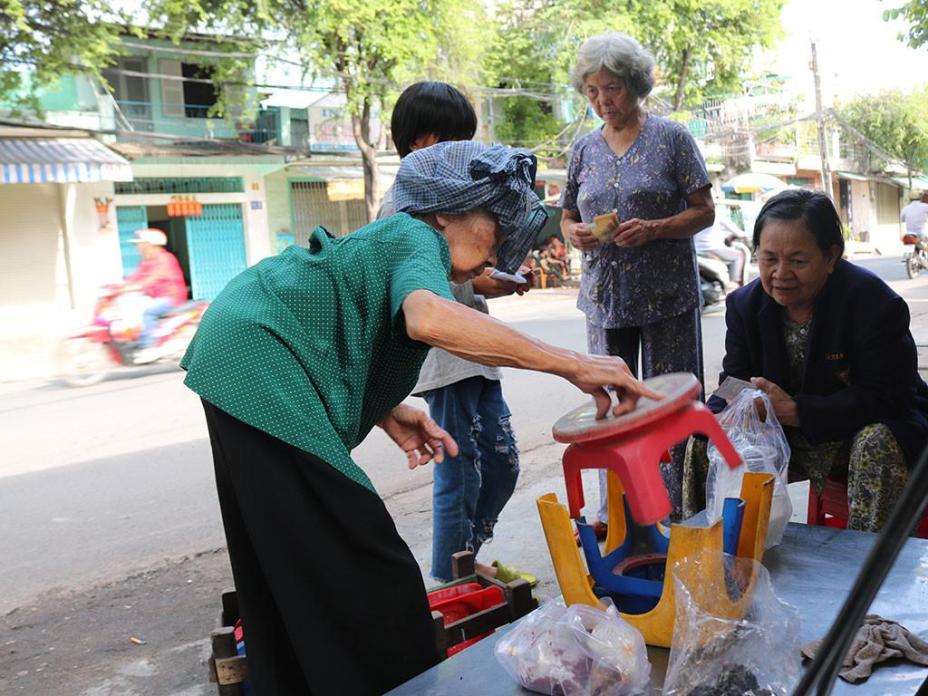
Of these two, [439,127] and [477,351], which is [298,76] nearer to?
[439,127]

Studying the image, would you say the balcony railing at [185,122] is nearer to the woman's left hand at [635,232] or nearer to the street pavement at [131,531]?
the street pavement at [131,531]

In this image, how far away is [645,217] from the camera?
316 cm

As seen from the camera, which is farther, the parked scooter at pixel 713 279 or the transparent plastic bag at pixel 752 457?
the parked scooter at pixel 713 279

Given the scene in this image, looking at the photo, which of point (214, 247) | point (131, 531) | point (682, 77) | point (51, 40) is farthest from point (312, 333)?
point (682, 77)

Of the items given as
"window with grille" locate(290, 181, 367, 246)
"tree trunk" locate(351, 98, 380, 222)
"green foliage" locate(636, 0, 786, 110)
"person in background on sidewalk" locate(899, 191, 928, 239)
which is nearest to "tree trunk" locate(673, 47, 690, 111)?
"green foliage" locate(636, 0, 786, 110)

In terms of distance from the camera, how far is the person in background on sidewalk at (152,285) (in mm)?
9555

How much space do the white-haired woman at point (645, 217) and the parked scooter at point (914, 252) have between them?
13.5 m

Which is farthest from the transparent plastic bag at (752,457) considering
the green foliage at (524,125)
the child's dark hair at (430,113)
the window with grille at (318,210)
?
the green foliage at (524,125)

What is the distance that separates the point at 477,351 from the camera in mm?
1463

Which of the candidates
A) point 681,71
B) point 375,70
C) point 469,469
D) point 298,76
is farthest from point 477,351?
point 681,71

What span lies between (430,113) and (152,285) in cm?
768

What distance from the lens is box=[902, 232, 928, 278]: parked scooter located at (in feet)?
49.2

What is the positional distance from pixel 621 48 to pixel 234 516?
6.87ft

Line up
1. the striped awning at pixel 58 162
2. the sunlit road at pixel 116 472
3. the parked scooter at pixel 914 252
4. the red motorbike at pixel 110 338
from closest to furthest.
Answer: the sunlit road at pixel 116 472 → the red motorbike at pixel 110 338 → the striped awning at pixel 58 162 → the parked scooter at pixel 914 252
